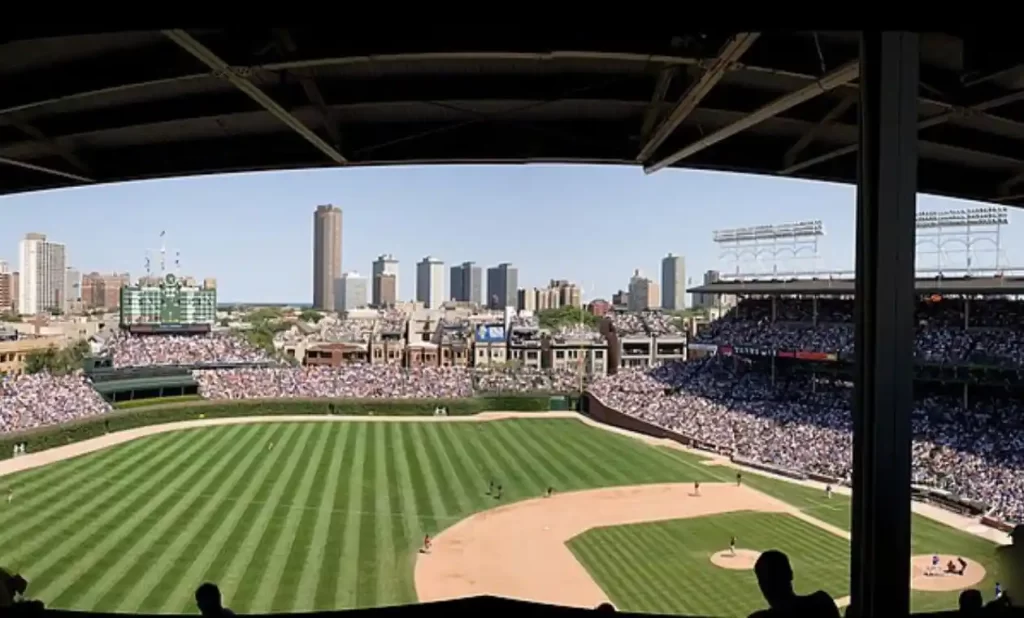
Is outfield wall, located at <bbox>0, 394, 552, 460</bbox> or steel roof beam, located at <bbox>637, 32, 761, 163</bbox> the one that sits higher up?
steel roof beam, located at <bbox>637, 32, 761, 163</bbox>

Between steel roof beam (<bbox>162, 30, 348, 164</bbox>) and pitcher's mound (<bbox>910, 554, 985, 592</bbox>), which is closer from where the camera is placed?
steel roof beam (<bbox>162, 30, 348, 164</bbox>)

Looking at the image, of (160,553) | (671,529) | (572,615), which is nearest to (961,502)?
(671,529)

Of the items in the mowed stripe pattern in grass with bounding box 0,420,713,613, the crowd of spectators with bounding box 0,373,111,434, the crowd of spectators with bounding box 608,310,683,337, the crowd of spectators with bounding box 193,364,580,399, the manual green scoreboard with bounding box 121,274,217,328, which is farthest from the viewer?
the manual green scoreboard with bounding box 121,274,217,328

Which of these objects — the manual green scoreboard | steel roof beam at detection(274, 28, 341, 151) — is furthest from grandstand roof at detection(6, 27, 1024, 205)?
the manual green scoreboard

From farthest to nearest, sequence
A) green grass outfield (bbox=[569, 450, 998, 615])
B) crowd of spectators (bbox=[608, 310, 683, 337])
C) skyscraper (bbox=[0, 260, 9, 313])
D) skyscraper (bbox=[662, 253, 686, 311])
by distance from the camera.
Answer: skyscraper (bbox=[662, 253, 686, 311])
skyscraper (bbox=[0, 260, 9, 313])
crowd of spectators (bbox=[608, 310, 683, 337])
green grass outfield (bbox=[569, 450, 998, 615])

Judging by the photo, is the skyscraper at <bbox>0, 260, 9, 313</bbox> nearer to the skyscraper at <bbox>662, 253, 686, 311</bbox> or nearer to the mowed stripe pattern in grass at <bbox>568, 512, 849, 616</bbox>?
the skyscraper at <bbox>662, 253, 686, 311</bbox>

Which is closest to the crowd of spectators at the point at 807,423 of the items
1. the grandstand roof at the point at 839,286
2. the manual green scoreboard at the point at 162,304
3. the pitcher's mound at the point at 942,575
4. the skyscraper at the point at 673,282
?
the pitcher's mound at the point at 942,575

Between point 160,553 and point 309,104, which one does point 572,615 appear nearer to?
point 309,104

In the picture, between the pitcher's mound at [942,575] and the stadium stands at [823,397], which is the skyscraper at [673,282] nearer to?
the stadium stands at [823,397]
